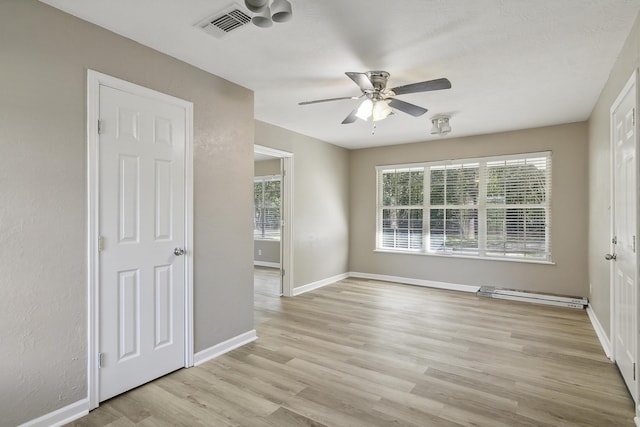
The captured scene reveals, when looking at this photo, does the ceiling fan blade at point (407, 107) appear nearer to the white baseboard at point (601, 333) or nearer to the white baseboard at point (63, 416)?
the white baseboard at point (601, 333)

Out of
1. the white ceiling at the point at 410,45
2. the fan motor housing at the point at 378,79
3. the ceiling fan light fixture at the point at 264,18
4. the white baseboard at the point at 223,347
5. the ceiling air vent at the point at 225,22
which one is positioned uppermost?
the white ceiling at the point at 410,45

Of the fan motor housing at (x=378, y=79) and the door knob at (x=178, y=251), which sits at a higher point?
the fan motor housing at (x=378, y=79)

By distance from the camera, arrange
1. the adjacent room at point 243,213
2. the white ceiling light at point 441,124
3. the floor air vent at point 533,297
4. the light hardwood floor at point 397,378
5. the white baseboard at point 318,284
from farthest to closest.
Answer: the white baseboard at point 318,284
the floor air vent at point 533,297
the white ceiling light at point 441,124
the light hardwood floor at point 397,378
the adjacent room at point 243,213

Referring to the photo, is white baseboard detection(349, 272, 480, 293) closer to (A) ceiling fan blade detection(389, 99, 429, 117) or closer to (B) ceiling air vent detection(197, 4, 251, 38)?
(A) ceiling fan blade detection(389, 99, 429, 117)

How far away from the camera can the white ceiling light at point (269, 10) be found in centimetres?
176

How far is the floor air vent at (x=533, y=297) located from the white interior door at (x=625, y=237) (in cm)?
184

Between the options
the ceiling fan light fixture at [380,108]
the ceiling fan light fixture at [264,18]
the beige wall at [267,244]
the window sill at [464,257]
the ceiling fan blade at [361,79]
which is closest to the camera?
the ceiling fan light fixture at [264,18]

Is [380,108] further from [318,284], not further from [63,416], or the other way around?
[318,284]

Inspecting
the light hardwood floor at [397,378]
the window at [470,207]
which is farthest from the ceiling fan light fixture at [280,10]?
the window at [470,207]

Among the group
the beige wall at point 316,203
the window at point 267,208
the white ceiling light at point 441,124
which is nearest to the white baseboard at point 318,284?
the beige wall at point 316,203

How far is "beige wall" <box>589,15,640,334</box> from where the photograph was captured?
258 centimetres

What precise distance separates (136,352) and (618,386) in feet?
11.4

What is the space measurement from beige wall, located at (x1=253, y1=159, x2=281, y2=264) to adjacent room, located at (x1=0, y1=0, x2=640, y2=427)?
341cm

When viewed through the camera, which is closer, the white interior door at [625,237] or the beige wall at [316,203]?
the white interior door at [625,237]
